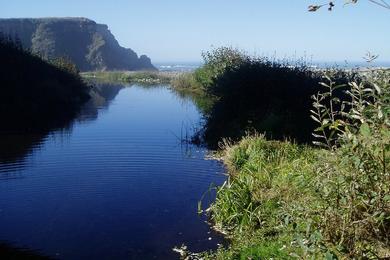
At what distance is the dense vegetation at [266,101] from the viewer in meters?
18.1

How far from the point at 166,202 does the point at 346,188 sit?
718 cm

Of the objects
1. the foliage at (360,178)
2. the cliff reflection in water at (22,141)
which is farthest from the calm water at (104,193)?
the foliage at (360,178)

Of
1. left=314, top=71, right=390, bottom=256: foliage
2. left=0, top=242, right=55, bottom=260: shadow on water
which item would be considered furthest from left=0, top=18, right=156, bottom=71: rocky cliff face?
left=314, top=71, right=390, bottom=256: foliage

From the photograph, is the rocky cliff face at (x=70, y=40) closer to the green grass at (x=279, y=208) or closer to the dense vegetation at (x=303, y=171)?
the dense vegetation at (x=303, y=171)

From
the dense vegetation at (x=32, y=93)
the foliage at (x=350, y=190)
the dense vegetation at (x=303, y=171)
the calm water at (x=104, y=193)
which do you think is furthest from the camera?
the dense vegetation at (x=32, y=93)

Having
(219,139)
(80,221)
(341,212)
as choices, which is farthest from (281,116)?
(341,212)

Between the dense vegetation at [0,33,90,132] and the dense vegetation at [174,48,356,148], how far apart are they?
921cm

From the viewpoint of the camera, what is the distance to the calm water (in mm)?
8891

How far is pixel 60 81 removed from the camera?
125 feet

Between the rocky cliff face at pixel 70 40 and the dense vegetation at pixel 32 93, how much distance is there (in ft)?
333

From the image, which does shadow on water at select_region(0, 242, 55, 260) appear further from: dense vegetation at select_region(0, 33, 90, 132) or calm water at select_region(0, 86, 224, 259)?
dense vegetation at select_region(0, 33, 90, 132)

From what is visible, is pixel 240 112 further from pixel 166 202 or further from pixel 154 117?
pixel 166 202

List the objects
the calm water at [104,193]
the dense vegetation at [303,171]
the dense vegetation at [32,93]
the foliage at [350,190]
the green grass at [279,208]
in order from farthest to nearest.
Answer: the dense vegetation at [32,93] < the calm water at [104,193] < the green grass at [279,208] < the dense vegetation at [303,171] < the foliage at [350,190]

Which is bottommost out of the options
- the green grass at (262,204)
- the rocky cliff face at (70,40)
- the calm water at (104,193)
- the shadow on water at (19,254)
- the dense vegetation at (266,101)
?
the shadow on water at (19,254)
